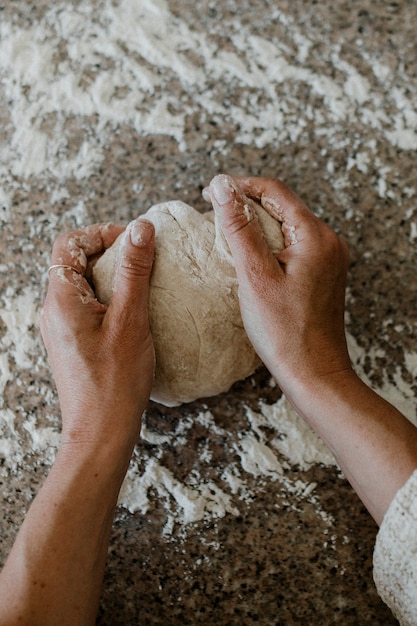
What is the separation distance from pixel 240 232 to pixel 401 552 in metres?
0.51

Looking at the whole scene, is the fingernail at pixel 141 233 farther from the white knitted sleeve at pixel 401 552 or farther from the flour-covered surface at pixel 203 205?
the white knitted sleeve at pixel 401 552

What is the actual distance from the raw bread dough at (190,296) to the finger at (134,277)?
0.03 metres

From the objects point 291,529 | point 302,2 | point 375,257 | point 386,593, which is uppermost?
point 302,2

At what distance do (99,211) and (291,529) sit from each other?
28.3 inches

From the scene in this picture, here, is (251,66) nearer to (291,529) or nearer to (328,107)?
(328,107)

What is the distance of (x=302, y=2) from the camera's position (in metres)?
1.18

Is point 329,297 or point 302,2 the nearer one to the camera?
point 329,297

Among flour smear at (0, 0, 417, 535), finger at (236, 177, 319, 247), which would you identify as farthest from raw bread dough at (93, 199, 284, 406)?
flour smear at (0, 0, 417, 535)

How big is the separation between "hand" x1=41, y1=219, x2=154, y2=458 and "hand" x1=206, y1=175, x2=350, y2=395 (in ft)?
0.46

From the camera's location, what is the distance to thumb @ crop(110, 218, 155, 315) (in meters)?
0.86

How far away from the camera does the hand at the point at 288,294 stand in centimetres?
86

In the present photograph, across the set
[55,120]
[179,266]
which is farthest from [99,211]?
[179,266]

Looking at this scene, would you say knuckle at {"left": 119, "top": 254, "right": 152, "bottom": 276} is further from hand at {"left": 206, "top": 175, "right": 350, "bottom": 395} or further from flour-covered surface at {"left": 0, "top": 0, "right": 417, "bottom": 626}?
flour-covered surface at {"left": 0, "top": 0, "right": 417, "bottom": 626}

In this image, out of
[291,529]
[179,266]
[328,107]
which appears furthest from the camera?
[328,107]
